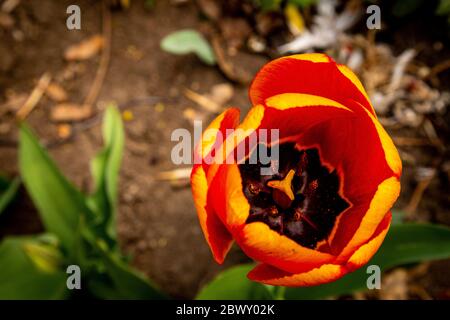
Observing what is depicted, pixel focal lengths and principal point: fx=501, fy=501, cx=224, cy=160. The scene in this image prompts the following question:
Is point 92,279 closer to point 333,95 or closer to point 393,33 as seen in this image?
point 333,95

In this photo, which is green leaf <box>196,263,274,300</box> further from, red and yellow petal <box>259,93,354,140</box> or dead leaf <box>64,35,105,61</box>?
dead leaf <box>64,35,105,61</box>

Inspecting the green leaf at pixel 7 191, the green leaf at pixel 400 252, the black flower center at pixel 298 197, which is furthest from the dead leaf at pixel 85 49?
the green leaf at pixel 400 252

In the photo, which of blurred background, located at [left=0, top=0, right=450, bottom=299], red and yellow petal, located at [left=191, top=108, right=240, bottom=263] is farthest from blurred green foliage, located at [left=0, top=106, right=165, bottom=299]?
red and yellow petal, located at [left=191, top=108, right=240, bottom=263]

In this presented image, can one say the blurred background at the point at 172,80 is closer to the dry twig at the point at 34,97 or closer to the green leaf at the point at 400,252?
the dry twig at the point at 34,97

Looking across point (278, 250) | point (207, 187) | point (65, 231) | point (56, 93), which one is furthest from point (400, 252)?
point (56, 93)

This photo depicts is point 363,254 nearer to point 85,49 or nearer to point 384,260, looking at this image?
point 384,260
